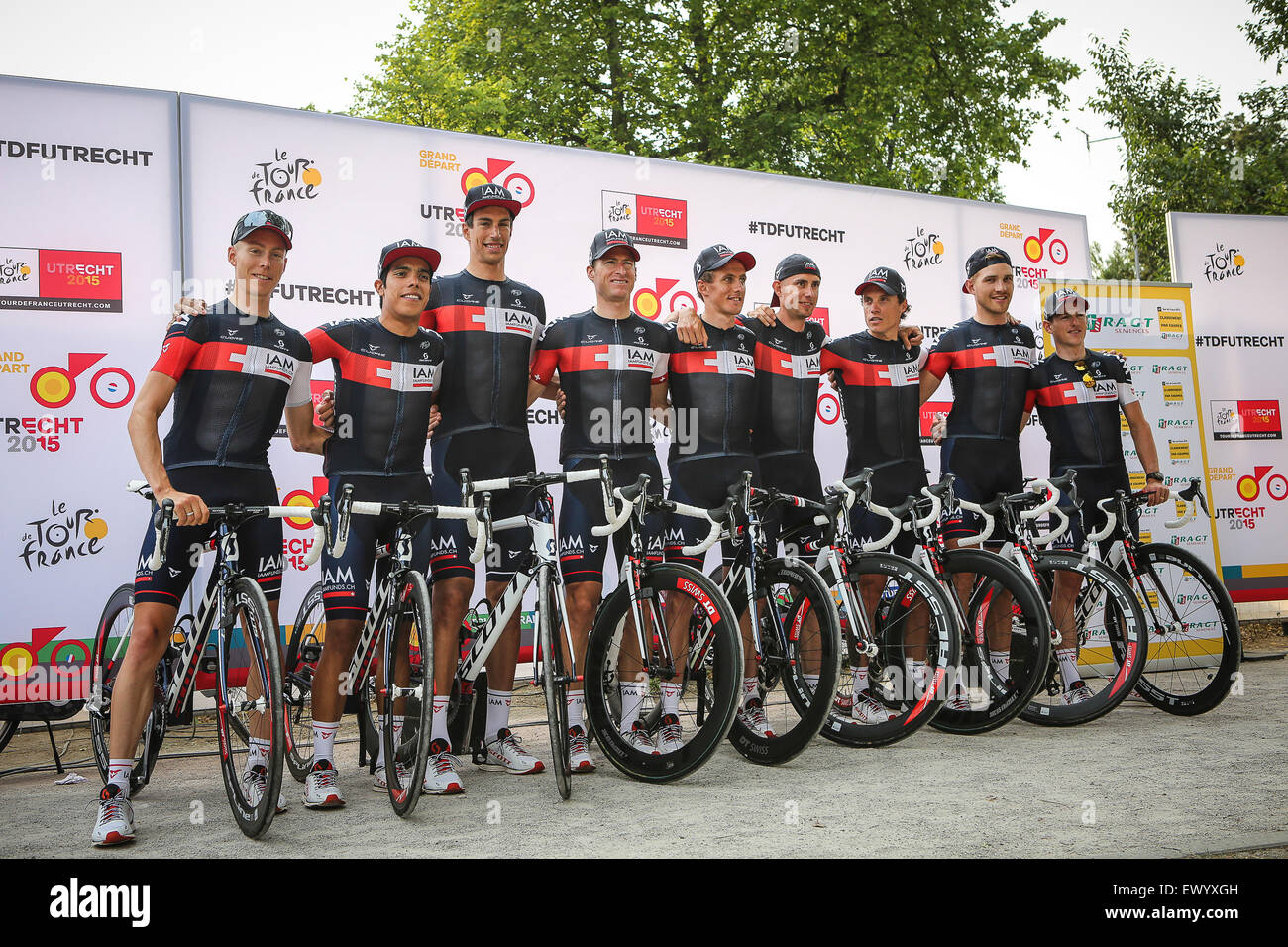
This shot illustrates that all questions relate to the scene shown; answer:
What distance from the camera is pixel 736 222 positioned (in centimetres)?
752

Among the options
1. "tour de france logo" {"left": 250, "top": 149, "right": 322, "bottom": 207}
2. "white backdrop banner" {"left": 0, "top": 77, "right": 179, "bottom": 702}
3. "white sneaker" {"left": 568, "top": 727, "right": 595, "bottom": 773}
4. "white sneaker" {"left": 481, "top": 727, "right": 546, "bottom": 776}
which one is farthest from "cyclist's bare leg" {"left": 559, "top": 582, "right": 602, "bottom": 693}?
"tour de france logo" {"left": 250, "top": 149, "right": 322, "bottom": 207}

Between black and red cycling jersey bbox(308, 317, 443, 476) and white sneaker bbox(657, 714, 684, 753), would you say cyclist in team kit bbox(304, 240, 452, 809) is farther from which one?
white sneaker bbox(657, 714, 684, 753)

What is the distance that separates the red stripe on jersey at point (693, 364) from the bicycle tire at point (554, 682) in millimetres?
1478

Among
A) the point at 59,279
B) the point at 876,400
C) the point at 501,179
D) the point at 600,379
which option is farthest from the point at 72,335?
the point at 876,400

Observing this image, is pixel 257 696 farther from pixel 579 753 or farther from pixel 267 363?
pixel 579 753

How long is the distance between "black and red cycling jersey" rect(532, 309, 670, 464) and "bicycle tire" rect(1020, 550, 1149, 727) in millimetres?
2289

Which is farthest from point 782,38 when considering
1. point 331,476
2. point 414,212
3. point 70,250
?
point 331,476

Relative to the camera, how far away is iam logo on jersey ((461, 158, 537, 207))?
6.68 metres

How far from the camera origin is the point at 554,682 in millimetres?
3852

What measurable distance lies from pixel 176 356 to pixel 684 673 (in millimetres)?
2194

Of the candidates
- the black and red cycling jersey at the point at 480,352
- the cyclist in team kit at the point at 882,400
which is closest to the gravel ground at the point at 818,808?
the cyclist in team kit at the point at 882,400

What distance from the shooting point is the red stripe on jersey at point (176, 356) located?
3920mm
